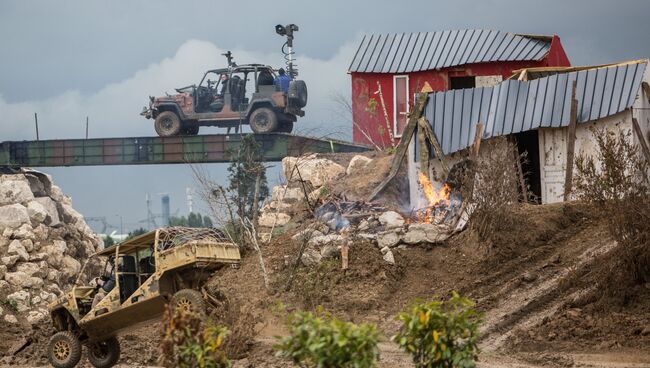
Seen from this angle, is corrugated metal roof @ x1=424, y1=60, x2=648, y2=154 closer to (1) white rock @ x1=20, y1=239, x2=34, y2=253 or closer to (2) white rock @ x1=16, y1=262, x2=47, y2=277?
(2) white rock @ x1=16, y1=262, x2=47, y2=277

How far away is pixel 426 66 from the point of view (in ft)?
108

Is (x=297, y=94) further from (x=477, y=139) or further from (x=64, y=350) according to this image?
(x=64, y=350)

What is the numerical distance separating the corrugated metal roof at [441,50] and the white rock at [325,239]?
32.0ft

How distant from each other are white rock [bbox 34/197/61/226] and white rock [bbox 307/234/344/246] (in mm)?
10802

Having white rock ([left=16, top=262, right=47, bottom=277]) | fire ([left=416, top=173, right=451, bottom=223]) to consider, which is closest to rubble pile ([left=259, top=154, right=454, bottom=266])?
fire ([left=416, top=173, right=451, bottom=223])

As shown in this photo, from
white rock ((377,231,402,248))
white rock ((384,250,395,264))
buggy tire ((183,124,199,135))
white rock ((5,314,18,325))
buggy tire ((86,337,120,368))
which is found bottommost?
buggy tire ((86,337,120,368))

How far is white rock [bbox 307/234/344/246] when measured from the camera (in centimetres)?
2425

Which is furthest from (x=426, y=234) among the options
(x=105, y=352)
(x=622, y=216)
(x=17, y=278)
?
(x=17, y=278)

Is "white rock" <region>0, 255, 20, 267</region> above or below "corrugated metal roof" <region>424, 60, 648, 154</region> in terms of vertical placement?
below

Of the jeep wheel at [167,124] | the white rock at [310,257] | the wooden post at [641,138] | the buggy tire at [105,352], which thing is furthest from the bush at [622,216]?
the jeep wheel at [167,124]

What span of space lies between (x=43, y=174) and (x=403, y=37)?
11.7 m

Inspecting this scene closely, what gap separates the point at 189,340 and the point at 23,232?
21075 millimetres

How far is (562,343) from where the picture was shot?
60.0 feet

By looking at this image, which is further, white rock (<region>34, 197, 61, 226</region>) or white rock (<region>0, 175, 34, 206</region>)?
Result: white rock (<region>34, 197, 61, 226</region>)
